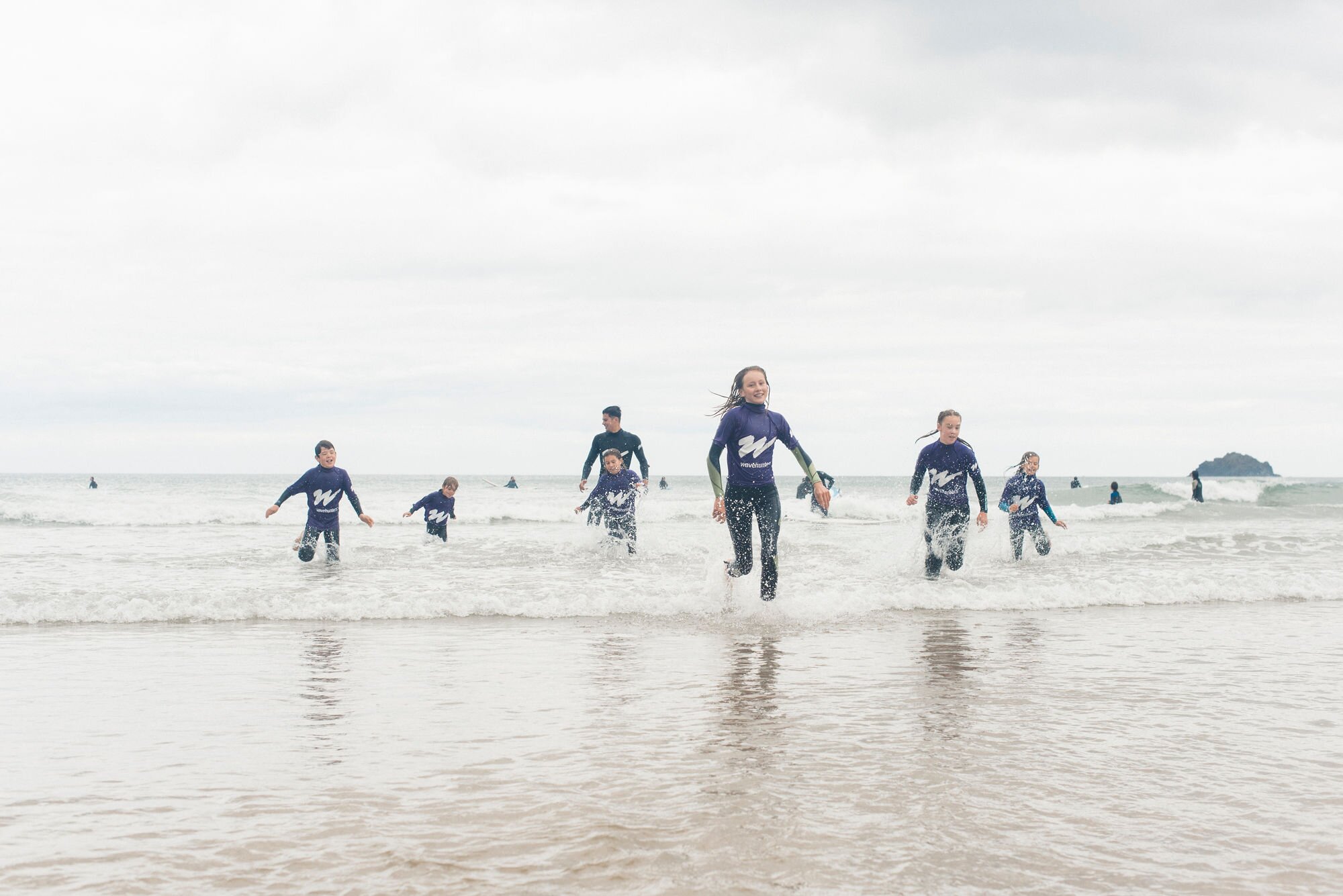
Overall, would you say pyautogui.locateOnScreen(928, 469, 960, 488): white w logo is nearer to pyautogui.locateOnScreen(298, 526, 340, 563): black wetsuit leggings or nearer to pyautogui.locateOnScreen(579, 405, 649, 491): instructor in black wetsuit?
pyautogui.locateOnScreen(579, 405, 649, 491): instructor in black wetsuit

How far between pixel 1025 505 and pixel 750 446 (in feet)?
22.7

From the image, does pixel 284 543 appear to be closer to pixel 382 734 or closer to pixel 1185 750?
pixel 382 734

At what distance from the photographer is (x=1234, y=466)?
132500 mm

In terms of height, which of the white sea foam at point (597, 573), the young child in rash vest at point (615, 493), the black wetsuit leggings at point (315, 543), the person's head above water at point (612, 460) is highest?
the person's head above water at point (612, 460)

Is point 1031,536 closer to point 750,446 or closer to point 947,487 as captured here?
point 947,487

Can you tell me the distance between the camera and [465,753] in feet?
13.1

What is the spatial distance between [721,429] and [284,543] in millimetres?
10914

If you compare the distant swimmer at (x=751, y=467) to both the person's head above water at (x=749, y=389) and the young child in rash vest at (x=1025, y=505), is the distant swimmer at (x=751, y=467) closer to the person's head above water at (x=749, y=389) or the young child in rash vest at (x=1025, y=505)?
the person's head above water at (x=749, y=389)

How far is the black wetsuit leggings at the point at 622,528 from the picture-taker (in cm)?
1372

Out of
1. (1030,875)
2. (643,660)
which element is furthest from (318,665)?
(1030,875)

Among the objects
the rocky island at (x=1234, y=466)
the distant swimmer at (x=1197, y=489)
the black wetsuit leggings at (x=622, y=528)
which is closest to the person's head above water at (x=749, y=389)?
the black wetsuit leggings at (x=622, y=528)

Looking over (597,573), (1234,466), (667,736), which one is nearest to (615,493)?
(597,573)

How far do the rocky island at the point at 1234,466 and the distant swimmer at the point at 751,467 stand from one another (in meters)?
141

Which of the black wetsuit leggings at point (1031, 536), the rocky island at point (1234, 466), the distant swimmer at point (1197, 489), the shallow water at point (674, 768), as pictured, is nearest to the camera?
the shallow water at point (674, 768)
